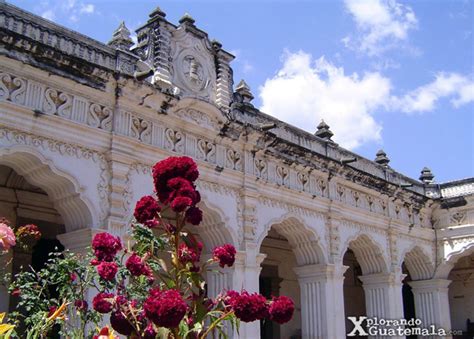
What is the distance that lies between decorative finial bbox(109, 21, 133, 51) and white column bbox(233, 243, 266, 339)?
A: 3.85 m

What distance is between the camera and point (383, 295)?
13180 mm

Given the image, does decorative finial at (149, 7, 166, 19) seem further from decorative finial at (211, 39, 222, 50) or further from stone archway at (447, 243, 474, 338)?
stone archway at (447, 243, 474, 338)

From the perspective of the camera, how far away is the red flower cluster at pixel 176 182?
3.09 metres

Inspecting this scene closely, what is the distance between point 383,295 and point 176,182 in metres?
11.1

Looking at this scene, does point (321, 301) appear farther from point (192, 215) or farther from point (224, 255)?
point (192, 215)

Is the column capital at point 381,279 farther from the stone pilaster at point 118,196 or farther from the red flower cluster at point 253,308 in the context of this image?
the red flower cluster at point 253,308

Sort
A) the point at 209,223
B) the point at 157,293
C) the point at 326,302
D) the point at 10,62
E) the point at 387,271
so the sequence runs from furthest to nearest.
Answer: the point at 387,271, the point at 326,302, the point at 209,223, the point at 10,62, the point at 157,293

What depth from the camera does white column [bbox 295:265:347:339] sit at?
1114cm

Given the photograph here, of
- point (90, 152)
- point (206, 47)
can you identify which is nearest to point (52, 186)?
point (90, 152)

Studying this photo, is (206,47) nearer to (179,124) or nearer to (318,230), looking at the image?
(179,124)

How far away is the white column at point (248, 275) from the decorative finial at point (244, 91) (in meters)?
2.87

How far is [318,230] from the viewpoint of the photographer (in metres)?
11.5

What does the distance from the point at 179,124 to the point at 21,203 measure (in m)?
2.94

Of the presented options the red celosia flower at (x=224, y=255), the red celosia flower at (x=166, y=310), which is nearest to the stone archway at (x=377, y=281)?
the red celosia flower at (x=224, y=255)
